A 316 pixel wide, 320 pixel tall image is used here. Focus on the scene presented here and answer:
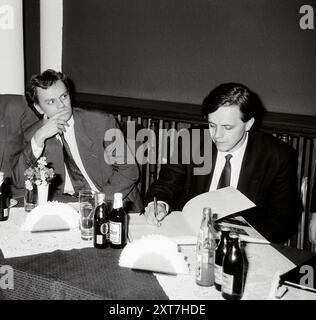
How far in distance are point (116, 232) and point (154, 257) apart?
0.67ft

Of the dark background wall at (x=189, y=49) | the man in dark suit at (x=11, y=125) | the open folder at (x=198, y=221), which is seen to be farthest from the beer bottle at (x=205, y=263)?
the dark background wall at (x=189, y=49)

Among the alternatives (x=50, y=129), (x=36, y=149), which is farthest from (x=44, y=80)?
(x=36, y=149)

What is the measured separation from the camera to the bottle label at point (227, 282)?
4.08 feet

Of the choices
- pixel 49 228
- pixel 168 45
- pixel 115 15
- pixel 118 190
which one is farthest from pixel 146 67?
pixel 49 228

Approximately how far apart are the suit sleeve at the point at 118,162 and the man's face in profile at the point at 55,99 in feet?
0.93

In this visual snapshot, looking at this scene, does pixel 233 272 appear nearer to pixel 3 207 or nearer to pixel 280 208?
pixel 280 208

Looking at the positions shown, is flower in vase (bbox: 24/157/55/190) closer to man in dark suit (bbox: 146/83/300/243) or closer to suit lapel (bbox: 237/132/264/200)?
man in dark suit (bbox: 146/83/300/243)

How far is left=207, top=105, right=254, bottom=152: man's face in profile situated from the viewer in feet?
6.87

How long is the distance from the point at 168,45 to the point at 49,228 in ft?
7.71

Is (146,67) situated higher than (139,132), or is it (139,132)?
(146,67)

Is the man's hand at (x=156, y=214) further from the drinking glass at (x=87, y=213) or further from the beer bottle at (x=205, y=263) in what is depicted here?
the beer bottle at (x=205, y=263)

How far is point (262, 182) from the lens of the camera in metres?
2.20

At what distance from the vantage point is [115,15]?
3.84 m

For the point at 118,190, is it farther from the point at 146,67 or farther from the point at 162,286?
the point at 146,67
